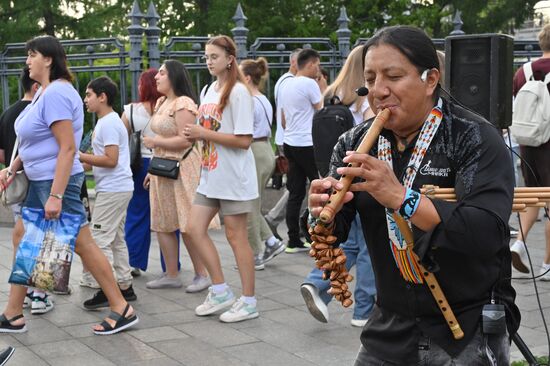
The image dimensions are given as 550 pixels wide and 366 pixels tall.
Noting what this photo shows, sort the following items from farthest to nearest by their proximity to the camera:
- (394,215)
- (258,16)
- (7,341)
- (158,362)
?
(258,16) < (7,341) < (158,362) < (394,215)

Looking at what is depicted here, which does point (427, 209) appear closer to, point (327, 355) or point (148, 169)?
point (327, 355)

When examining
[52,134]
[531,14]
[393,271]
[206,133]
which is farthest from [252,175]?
[531,14]

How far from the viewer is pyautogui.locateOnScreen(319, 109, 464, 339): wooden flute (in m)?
2.46

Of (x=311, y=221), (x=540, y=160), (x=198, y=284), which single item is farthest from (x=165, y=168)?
(x=311, y=221)

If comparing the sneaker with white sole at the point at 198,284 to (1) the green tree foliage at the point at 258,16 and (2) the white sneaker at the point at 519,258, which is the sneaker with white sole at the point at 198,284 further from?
(1) the green tree foliage at the point at 258,16

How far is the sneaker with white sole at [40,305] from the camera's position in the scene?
6.60 meters

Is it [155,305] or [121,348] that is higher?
[121,348]

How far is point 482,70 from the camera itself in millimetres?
5000

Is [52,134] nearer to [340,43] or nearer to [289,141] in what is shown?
[289,141]

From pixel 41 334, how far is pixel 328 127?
233cm

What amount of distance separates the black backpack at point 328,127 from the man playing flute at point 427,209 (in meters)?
3.33

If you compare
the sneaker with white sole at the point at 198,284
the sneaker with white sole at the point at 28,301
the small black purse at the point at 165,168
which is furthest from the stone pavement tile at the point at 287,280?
the sneaker with white sole at the point at 28,301

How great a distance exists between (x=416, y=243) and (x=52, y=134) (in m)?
3.80

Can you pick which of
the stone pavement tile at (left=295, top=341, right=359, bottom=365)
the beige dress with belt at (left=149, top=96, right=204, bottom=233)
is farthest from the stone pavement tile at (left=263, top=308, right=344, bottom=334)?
the beige dress with belt at (left=149, top=96, right=204, bottom=233)
